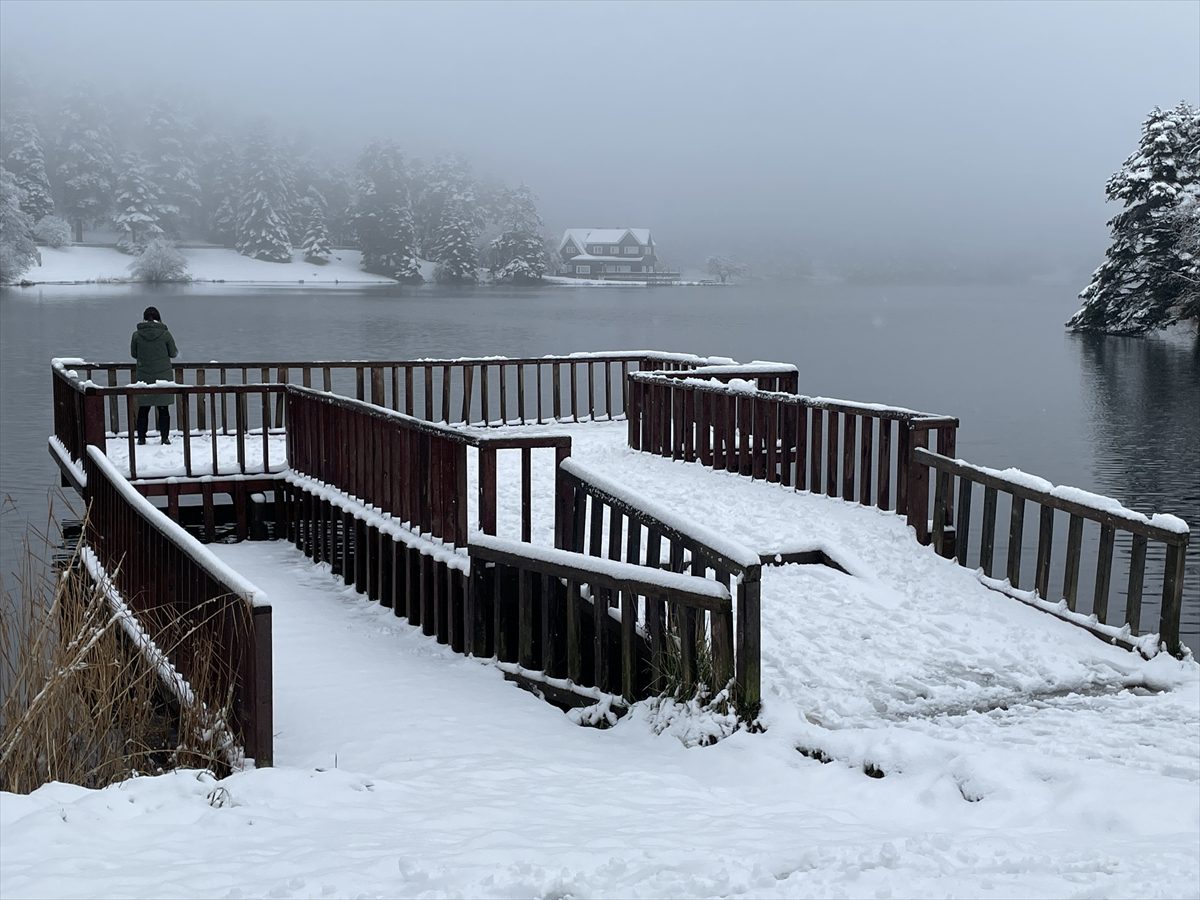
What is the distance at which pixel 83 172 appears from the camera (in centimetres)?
11819

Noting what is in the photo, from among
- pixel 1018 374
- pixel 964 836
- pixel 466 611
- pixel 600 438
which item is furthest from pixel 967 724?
pixel 1018 374

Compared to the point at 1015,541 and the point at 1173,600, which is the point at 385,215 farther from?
the point at 1173,600

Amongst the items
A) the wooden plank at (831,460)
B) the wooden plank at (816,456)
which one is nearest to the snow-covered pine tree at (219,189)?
the wooden plank at (816,456)

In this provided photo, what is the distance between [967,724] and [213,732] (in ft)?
11.8

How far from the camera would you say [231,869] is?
4293 mm

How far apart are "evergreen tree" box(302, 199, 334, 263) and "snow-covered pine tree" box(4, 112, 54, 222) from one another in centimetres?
2272

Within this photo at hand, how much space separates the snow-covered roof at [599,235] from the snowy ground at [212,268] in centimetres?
5228

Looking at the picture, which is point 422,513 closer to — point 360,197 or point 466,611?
point 466,611

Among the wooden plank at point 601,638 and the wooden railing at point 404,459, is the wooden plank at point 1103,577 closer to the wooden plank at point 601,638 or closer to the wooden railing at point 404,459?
the wooden plank at point 601,638

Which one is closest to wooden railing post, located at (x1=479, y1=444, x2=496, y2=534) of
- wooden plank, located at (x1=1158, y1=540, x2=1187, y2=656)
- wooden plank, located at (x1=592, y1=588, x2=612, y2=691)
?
wooden plank, located at (x1=592, y1=588, x2=612, y2=691)

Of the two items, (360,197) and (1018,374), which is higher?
(360,197)

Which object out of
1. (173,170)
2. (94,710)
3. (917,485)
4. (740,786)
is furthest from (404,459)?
(173,170)

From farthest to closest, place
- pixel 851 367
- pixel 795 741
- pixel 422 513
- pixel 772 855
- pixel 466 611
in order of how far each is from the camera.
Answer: pixel 851 367
pixel 422 513
pixel 466 611
pixel 795 741
pixel 772 855

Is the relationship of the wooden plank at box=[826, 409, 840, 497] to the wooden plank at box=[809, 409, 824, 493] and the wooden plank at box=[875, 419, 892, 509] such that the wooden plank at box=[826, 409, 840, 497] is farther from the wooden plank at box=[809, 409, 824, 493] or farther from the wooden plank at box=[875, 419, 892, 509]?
the wooden plank at box=[875, 419, 892, 509]
